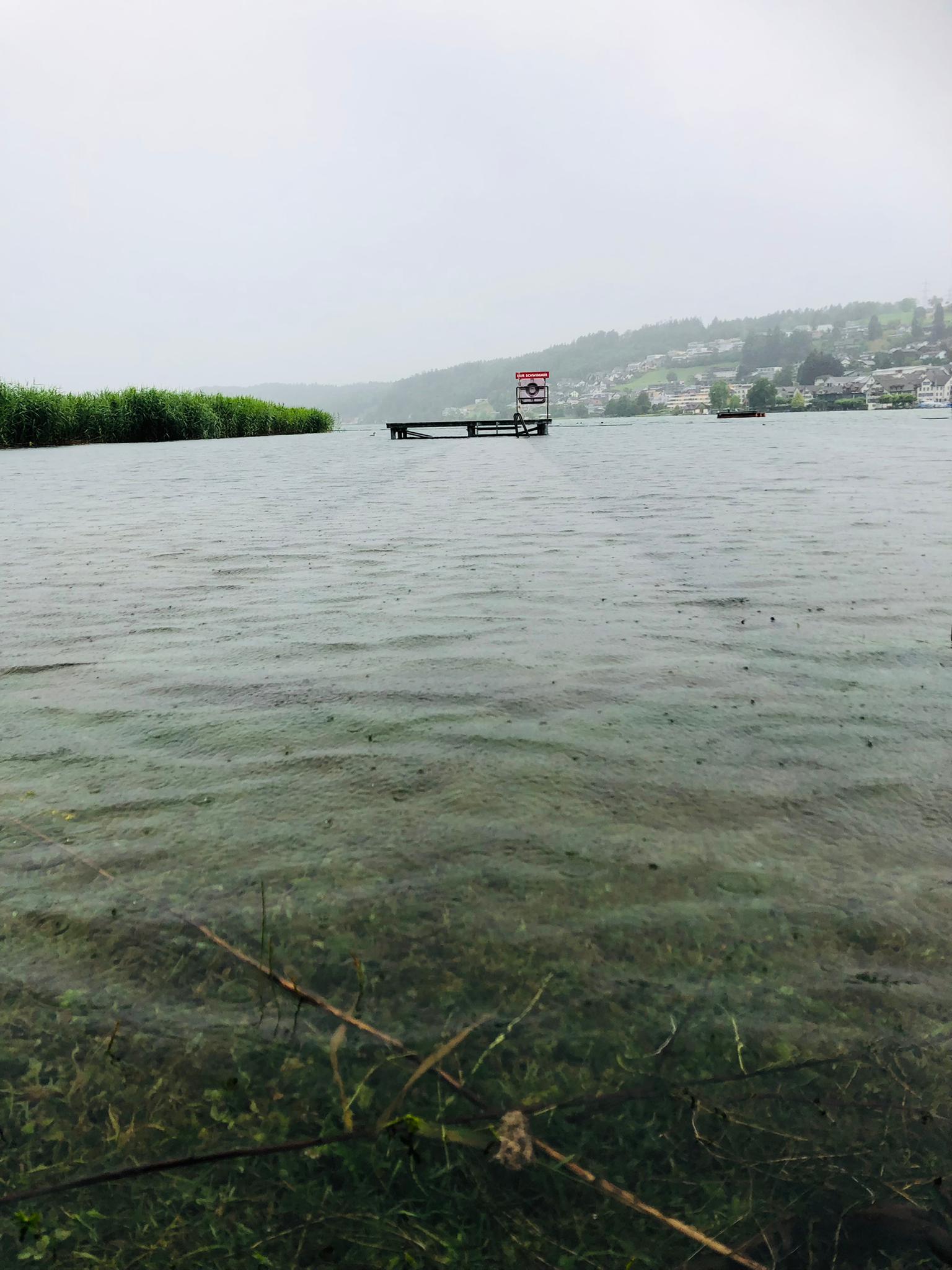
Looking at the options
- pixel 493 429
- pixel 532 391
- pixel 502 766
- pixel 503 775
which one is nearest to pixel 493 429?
pixel 493 429

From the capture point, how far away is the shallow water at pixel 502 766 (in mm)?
2527

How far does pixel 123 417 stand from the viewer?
43875mm

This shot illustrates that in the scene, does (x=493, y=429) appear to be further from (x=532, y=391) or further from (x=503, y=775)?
(x=503, y=775)

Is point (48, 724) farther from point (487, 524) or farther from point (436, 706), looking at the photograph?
point (487, 524)

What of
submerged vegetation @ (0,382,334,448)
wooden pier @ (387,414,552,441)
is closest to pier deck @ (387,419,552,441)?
wooden pier @ (387,414,552,441)

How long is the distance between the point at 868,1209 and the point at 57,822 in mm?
3090

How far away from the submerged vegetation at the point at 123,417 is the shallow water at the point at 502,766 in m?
32.9

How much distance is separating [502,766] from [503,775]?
0.11 m

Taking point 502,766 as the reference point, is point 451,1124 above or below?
below

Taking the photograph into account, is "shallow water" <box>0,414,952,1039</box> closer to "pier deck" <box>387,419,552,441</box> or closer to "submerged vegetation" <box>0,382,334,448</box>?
"submerged vegetation" <box>0,382,334,448</box>

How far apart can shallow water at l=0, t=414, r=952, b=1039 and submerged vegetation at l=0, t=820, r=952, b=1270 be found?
8cm

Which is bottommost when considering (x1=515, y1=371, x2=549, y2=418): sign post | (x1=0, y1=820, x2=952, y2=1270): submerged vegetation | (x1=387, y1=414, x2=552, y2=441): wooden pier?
(x1=0, y1=820, x2=952, y2=1270): submerged vegetation

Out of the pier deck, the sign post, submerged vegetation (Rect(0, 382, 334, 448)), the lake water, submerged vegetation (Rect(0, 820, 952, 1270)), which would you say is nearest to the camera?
submerged vegetation (Rect(0, 820, 952, 1270))

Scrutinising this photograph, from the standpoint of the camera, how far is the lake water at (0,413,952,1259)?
2.46 meters
